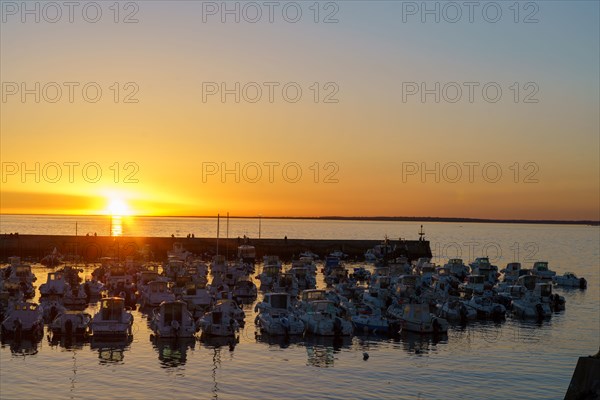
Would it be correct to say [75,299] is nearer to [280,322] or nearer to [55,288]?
[55,288]

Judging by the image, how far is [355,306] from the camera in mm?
57406

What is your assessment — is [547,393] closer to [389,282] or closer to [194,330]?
[194,330]

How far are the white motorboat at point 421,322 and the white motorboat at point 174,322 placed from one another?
1490 cm

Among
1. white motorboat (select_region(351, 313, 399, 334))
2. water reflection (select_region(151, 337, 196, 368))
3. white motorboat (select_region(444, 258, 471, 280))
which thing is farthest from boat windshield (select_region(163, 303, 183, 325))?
white motorboat (select_region(444, 258, 471, 280))

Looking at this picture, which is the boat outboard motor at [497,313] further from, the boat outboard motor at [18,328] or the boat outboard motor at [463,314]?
the boat outboard motor at [18,328]

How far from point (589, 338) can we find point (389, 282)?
23.2 m

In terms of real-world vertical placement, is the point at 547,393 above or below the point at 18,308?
below

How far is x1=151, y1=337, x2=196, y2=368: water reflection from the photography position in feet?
140

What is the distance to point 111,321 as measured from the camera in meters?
48.2

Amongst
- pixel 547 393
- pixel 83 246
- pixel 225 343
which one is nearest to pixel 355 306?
pixel 225 343

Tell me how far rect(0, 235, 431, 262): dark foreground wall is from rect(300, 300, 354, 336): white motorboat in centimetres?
7434

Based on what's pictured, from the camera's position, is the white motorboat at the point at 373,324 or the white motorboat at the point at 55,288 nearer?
the white motorboat at the point at 373,324

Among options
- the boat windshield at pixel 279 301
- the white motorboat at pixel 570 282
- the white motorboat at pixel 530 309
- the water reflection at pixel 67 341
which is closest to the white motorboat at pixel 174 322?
the water reflection at pixel 67 341

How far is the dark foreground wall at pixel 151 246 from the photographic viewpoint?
131250mm
